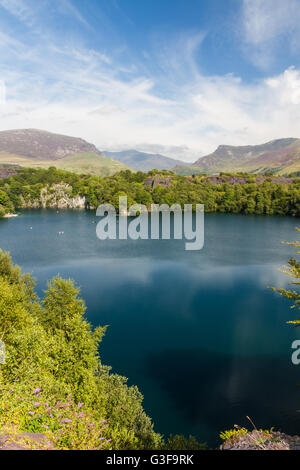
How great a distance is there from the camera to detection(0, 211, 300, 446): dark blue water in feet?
70.3

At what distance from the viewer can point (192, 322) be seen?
110 feet

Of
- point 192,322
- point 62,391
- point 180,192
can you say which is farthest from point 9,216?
point 62,391

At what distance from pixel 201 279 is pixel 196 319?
1344 centimetres

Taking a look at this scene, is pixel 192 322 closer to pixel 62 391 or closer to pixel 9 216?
pixel 62 391

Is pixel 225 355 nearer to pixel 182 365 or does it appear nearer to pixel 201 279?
pixel 182 365

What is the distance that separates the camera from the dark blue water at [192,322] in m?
21.4

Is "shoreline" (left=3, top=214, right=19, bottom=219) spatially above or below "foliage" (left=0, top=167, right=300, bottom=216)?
below

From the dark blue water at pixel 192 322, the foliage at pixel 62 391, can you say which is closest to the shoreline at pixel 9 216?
the dark blue water at pixel 192 322

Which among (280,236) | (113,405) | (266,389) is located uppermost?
(280,236)

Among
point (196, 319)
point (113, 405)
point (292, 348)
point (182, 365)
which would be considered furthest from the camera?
point (196, 319)

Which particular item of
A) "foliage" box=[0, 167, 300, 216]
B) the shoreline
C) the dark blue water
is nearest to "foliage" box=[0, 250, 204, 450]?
the dark blue water

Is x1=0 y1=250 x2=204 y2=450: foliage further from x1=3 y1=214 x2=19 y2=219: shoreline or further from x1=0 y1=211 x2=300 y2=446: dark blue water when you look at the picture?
x1=3 y1=214 x2=19 y2=219: shoreline

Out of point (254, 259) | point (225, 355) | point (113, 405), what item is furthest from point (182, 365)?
point (254, 259)

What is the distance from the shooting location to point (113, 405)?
16.5 m
